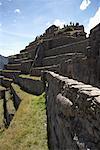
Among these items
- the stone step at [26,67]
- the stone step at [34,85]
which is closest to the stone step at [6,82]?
the stone step at [26,67]

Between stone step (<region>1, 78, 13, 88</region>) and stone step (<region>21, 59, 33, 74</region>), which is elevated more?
stone step (<region>21, 59, 33, 74</region>)

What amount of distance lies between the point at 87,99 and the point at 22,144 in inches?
228

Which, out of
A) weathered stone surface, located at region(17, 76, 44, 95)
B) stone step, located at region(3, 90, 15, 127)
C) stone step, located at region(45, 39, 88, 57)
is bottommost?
stone step, located at region(3, 90, 15, 127)

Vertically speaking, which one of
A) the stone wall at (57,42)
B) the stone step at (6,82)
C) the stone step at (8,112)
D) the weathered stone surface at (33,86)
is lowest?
the stone step at (8,112)

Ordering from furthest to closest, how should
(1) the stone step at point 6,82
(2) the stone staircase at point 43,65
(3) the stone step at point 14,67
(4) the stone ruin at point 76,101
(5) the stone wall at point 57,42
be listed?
(3) the stone step at point 14,67 → (1) the stone step at point 6,82 → (5) the stone wall at point 57,42 → (2) the stone staircase at point 43,65 → (4) the stone ruin at point 76,101

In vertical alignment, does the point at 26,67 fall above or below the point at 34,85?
above

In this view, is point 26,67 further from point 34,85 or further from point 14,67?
point 34,85

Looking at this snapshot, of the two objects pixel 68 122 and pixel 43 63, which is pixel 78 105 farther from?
pixel 43 63

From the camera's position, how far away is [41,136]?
29.6 ft

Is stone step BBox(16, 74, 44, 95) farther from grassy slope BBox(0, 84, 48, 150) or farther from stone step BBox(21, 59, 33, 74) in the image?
grassy slope BBox(0, 84, 48, 150)

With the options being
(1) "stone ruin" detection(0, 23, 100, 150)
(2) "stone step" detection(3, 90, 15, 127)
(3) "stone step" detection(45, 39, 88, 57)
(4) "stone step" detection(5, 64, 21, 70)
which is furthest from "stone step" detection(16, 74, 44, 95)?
(4) "stone step" detection(5, 64, 21, 70)

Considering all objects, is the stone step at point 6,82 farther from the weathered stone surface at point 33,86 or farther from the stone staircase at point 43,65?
the weathered stone surface at point 33,86

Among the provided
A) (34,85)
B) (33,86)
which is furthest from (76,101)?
(33,86)

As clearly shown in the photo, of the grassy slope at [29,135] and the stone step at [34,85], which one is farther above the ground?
the stone step at [34,85]
